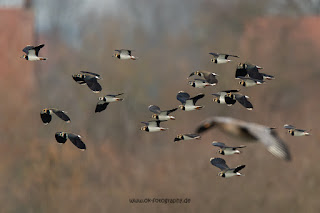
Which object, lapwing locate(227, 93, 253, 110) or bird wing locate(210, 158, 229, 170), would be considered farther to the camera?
bird wing locate(210, 158, 229, 170)

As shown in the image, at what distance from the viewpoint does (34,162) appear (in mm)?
10398

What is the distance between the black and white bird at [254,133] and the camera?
11.6 feet

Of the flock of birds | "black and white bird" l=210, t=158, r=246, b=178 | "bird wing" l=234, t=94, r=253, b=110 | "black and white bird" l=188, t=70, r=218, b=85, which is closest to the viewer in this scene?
the flock of birds

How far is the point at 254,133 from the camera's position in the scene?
3725 mm

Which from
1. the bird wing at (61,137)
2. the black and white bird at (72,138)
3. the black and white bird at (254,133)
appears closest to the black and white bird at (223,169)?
the black and white bird at (254,133)

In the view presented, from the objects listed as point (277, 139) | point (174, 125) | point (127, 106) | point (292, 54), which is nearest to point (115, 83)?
point (127, 106)

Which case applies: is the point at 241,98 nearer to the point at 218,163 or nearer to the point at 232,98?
the point at 232,98

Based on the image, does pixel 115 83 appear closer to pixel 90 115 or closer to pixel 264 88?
pixel 90 115

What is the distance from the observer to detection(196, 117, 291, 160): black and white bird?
354 cm

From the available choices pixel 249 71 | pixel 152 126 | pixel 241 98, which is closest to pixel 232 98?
pixel 241 98

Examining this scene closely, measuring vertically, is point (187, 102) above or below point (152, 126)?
above

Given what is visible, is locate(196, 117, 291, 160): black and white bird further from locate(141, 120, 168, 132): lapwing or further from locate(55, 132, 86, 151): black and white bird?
locate(55, 132, 86, 151): black and white bird

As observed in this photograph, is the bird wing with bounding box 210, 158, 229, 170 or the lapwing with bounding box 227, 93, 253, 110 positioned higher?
the lapwing with bounding box 227, 93, 253, 110

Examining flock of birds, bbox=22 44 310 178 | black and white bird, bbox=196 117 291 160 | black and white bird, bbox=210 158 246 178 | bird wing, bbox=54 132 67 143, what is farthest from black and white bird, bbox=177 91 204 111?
bird wing, bbox=54 132 67 143
